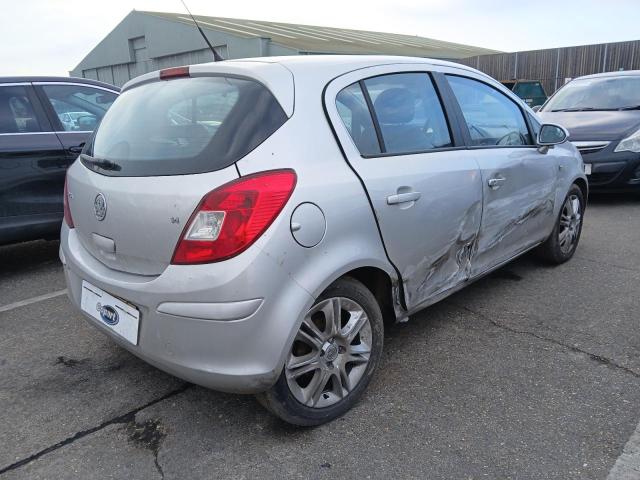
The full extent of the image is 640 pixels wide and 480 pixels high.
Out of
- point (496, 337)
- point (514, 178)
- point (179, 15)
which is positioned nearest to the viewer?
point (496, 337)

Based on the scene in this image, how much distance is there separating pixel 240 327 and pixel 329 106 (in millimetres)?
1037

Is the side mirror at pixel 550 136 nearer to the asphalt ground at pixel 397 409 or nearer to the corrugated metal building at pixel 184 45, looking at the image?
the asphalt ground at pixel 397 409

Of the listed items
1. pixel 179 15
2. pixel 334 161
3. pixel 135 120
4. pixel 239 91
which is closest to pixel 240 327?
pixel 334 161

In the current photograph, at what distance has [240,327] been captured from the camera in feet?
6.45

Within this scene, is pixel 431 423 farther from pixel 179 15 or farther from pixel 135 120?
pixel 179 15

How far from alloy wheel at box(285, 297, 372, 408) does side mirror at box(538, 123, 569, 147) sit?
2.16 metres

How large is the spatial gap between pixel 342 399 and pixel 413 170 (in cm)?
114

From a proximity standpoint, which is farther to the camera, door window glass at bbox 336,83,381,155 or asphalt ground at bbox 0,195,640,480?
door window glass at bbox 336,83,381,155

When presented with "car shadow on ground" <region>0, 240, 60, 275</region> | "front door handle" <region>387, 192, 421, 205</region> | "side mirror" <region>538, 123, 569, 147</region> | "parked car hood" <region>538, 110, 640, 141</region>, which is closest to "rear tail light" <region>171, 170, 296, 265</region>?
"front door handle" <region>387, 192, 421, 205</region>

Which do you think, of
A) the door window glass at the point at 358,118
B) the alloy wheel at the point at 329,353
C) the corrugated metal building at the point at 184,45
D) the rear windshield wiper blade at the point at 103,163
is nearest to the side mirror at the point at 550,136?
the door window glass at the point at 358,118

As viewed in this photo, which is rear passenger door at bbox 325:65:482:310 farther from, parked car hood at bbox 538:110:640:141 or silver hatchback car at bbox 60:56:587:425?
parked car hood at bbox 538:110:640:141

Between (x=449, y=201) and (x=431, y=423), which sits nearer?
(x=431, y=423)

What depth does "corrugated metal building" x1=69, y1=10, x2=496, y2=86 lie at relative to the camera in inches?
1053

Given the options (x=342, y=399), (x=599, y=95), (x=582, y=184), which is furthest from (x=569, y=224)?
(x=599, y=95)
